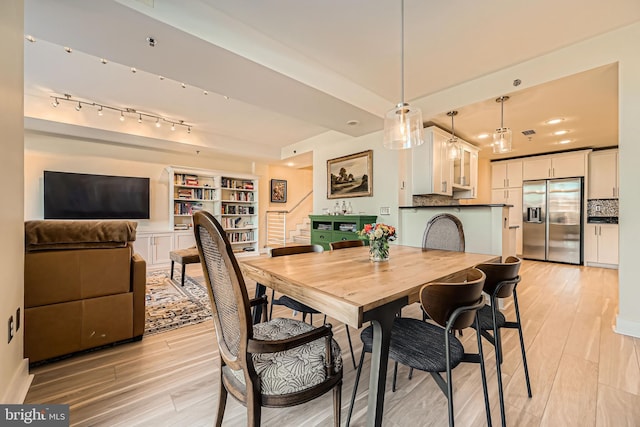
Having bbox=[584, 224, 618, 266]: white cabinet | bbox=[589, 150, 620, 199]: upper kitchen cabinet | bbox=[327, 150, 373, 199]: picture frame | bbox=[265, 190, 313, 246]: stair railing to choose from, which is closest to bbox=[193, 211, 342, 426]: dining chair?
bbox=[327, 150, 373, 199]: picture frame

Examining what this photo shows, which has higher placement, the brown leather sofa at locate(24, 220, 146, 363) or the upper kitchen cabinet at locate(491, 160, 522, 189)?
the upper kitchen cabinet at locate(491, 160, 522, 189)

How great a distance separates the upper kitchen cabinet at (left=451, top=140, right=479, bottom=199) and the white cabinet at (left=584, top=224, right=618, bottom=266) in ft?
8.43

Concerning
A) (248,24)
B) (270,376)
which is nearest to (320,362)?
(270,376)

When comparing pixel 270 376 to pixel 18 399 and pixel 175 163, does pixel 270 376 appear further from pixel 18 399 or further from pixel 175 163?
pixel 175 163

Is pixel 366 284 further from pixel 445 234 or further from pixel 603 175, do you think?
pixel 603 175

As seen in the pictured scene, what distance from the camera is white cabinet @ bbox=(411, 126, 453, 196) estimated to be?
4082 millimetres

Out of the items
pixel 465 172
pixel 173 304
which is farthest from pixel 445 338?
pixel 465 172

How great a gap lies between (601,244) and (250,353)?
730 centimetres

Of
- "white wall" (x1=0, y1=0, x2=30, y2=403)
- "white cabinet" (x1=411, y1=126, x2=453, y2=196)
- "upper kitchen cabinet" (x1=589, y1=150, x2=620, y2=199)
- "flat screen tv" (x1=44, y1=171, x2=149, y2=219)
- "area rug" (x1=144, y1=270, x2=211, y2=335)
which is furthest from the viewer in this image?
"upper kitchen cabinet" (x1=589, y1=150, x2=620, y2=199)

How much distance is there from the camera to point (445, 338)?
41.4 inches

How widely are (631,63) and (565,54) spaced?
50 centimetres

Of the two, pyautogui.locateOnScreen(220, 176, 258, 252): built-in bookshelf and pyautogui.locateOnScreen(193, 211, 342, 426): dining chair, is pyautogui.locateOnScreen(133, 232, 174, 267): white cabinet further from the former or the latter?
pyautogui.locateOnScreen(193, 211, 342, 426): dining chair

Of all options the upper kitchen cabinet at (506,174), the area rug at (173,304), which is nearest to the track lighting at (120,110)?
the area rug at (173,304)

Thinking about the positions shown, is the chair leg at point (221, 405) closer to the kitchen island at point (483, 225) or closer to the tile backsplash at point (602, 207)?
the kitchen island at point (483, 225)
